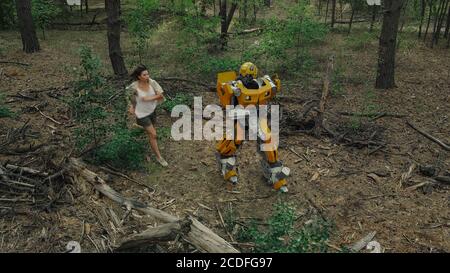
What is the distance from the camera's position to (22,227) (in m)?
5.53

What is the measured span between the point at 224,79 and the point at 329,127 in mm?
3097

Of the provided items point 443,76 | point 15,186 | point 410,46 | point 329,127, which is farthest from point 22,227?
point 410,46

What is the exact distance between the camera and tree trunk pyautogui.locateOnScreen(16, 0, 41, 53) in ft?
44.6

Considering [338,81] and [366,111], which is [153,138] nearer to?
[366,111]

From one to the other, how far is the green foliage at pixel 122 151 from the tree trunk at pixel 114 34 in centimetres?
450

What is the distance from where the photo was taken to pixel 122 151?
23.7ft

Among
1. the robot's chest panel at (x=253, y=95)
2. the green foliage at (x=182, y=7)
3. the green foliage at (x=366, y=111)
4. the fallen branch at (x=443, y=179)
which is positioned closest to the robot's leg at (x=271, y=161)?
the robot's chest panel at (x=253, y=95)

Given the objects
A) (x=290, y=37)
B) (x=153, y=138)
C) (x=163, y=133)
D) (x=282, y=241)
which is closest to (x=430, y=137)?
(x=282, y=241)

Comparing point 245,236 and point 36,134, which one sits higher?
point 36,134

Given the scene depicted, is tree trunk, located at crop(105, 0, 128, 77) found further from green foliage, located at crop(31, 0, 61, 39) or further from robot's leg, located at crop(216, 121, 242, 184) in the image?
green foliage, located at crop(31, 0, 61, 39)

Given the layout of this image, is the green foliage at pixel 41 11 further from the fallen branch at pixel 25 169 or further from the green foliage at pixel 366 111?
the green foliage at pixel 366 111

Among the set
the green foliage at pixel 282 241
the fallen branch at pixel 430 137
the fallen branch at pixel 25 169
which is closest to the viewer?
the green foliage at pixel 282 241

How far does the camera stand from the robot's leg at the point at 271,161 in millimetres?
6883
